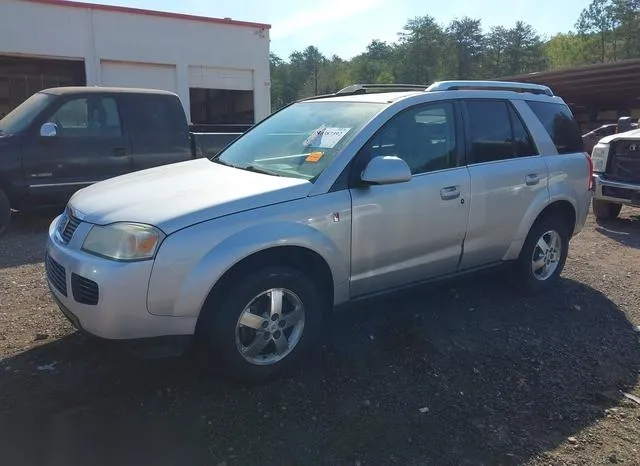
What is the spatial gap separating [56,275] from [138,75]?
14828mm

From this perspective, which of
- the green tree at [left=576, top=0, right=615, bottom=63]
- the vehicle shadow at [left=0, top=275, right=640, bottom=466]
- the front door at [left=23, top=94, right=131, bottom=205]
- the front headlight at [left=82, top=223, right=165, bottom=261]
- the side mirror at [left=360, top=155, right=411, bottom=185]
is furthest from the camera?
the green tree at [left=576, top=0, right=615, bottom=63]

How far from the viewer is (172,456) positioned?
9.28 ft

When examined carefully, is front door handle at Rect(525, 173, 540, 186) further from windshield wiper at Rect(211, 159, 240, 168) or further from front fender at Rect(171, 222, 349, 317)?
windshield wiper at Rect(211, 159, 240, 168)

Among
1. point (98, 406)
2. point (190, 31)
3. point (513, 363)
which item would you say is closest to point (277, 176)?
point (98, 406)

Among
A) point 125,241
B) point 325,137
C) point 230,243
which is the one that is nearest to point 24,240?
point 125,241

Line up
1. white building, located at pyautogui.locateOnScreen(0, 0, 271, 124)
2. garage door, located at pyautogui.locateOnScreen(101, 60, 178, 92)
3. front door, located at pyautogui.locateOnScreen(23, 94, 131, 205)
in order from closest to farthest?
front door, located at pyautogui.locateOnScreen(23, 94, 131, 205) < white building, located at pyautogui.locateOnScreen(0, 0, 271, 124) < garage door, located at pyautogui.locateOnScreen(101, 60, 178, 92)

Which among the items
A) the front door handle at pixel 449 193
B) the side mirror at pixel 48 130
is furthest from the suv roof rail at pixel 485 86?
the side mirror at pixel 48 130

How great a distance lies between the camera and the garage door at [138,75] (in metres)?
16.4

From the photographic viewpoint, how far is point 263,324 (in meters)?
3.42

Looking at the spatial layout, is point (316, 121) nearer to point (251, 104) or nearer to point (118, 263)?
point (118, 263)

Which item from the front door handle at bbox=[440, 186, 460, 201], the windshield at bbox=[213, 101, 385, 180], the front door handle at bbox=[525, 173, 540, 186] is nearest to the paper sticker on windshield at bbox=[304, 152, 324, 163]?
the windshield at bbox=[213, 101, 385, 180]

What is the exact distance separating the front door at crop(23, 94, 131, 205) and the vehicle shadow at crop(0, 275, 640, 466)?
14.0ft

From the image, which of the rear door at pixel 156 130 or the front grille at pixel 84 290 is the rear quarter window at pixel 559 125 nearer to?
the front grille at pixel 84 290

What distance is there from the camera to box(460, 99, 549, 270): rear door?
4461mm
